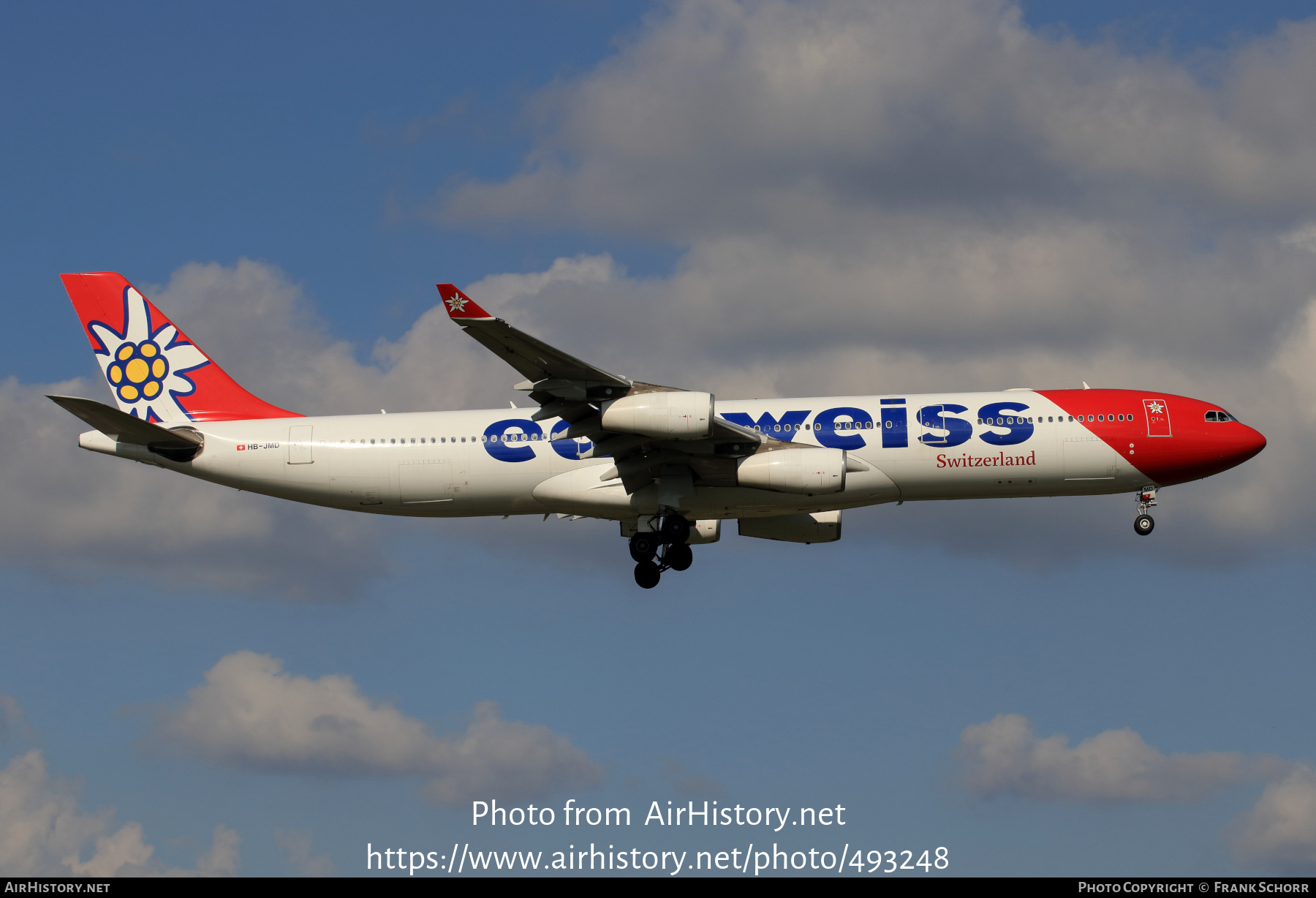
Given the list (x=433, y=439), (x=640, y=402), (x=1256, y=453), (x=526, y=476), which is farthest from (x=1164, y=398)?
(x=433, y=439)

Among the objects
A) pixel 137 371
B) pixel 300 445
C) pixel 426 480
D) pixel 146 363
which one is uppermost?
pixel 146 363

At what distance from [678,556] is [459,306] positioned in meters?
13.4

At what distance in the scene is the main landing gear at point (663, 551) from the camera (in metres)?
43.8

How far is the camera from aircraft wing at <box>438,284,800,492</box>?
119 ft

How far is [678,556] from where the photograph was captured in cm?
4494

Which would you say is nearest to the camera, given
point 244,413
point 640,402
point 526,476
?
point 640,402

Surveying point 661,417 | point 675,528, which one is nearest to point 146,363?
point 675,528

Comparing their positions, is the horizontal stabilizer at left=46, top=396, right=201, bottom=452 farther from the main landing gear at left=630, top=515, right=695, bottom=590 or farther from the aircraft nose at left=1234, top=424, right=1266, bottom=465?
the aircraft nose at left=1234, top=424, right=1266, bottom=465

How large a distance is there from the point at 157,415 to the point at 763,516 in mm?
21544

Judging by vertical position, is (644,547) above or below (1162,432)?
below

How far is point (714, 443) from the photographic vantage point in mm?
41438

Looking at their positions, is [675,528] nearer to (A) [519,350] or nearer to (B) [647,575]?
(B) [647,575]

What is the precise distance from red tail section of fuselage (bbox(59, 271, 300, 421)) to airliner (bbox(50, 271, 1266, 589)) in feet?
5.64

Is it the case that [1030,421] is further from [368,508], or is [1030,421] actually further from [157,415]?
[157,415]
